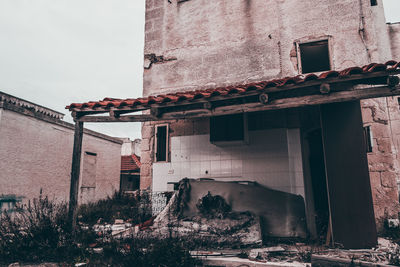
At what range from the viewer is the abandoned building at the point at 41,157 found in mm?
9406

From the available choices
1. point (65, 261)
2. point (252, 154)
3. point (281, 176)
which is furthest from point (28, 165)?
point (281, 176)

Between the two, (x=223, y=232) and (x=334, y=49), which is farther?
(x=334, y=49)

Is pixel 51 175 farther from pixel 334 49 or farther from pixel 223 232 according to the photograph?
pixel 334 49

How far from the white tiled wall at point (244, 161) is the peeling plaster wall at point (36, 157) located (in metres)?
5.49

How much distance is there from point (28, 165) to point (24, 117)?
1822 millimetres

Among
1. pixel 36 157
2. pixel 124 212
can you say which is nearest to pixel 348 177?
pixel 124 212

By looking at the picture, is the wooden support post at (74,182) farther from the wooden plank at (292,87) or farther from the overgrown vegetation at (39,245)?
the wooden plank at (292,87)

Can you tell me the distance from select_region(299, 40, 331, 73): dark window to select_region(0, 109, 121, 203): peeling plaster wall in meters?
9.85

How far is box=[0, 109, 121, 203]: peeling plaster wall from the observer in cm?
941

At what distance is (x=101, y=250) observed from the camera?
4.68 meters

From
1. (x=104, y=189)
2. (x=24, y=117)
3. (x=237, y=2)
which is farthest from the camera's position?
(x=104, y=189)

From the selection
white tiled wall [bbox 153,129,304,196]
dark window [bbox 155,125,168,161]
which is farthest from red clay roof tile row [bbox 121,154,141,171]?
white tiled wall [bbox 153,129,304,196]

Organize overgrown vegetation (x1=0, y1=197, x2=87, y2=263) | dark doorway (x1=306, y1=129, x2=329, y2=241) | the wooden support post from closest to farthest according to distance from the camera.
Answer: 1. overgrown vegetation (x1=0, y1=197, x2=87, y2=263)
2. the wooden support post
3. dark doorway (x1=306, y1=129, x2=329, y2=241)

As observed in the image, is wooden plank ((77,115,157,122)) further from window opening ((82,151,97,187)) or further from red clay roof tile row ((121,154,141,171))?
red clay roof tile row ((121,154,141,171))
